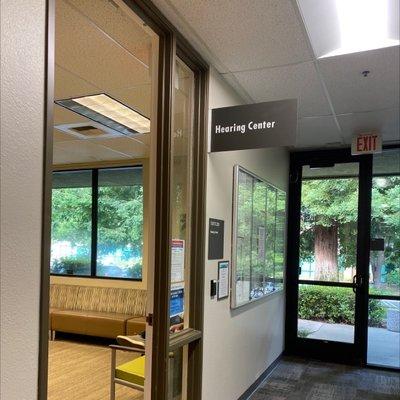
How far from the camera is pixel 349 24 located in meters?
2.37

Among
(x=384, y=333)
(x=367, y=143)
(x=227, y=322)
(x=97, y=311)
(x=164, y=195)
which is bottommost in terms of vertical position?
(x=97, y=311)

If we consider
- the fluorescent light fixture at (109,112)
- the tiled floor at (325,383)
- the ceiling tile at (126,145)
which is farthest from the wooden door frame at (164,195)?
the ceiling tile at (126,145)

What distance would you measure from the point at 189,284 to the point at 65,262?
4.50 m

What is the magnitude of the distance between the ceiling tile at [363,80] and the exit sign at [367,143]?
83cm

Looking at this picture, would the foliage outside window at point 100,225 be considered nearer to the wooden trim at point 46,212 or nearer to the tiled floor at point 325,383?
the tiled floor at point 325,383

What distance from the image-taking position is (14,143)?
129 cm

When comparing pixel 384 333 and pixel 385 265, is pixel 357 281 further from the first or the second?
pixel 384 333

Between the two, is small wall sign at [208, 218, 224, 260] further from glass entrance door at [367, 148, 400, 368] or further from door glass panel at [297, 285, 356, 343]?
glass entrance door at [367, 148, 400, 368]

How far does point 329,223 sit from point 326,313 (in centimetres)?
115

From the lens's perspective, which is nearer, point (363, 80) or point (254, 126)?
point (254, 126)

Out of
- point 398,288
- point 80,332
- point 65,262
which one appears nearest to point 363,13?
point 398,288

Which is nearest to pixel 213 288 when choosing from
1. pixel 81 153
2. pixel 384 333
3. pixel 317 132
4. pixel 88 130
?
pixel 317 132

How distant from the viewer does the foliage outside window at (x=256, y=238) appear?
3.29 meters

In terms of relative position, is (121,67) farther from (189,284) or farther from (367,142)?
(367,142)
